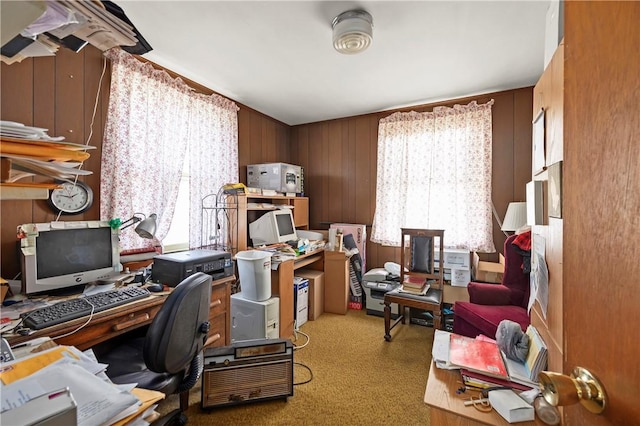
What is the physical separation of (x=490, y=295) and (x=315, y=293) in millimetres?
1738

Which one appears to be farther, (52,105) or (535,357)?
(52,105)

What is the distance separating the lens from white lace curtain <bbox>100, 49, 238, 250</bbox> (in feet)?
6.70

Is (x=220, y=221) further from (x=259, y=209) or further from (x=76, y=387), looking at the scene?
(x=76, y=387)

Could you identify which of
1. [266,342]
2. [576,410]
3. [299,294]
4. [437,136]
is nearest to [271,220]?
[299,294]

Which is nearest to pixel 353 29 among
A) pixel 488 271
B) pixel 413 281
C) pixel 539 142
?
pixel 539 142

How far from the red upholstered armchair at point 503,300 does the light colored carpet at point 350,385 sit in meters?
0.51

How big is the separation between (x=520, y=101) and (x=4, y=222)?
4.43 metres

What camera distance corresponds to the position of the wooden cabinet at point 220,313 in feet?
6.55

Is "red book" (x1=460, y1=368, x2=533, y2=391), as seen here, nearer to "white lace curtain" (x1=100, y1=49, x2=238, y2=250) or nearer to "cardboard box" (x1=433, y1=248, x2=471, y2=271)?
"cardboard box" (x1=433, y1=248, x2=471, y2=271)

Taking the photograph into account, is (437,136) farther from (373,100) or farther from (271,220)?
(271,220)

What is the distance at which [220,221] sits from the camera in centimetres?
290

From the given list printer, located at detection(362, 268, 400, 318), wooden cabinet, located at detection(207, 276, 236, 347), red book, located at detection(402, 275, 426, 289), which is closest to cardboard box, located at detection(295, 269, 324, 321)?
printer, located at detection(362, 268, 400, 318)

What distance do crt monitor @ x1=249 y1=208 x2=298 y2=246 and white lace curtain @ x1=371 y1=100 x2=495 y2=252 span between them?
1.27 m

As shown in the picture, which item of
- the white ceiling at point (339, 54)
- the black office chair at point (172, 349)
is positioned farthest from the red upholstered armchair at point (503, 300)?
the black office chair at point (172, 349)
